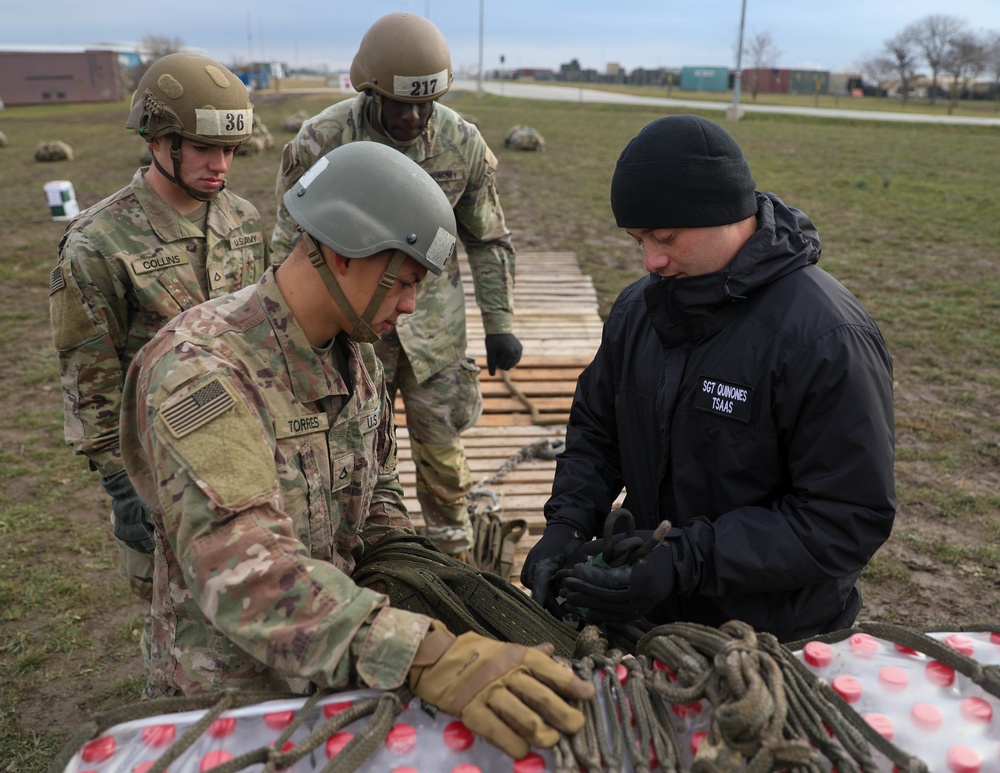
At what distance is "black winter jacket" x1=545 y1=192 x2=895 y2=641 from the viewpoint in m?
1.82

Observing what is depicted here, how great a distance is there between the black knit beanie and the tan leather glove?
40.7 inches

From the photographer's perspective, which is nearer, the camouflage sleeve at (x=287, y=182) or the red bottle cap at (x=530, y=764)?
the red bottle cap at (x=530, y=764)

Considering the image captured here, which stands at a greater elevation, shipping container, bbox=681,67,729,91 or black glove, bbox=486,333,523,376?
shipping container, bbox=681,67,729,91

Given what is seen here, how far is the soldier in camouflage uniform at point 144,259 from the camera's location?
2.79m

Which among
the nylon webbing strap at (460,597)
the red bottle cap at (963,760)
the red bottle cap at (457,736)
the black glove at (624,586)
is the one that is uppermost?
the red bottle cap at (963,760)

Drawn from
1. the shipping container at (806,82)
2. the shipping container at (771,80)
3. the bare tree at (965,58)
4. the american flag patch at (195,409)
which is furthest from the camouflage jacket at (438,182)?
the shipping container at (806,82)

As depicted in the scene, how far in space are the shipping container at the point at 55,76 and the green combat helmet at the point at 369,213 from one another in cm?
4679

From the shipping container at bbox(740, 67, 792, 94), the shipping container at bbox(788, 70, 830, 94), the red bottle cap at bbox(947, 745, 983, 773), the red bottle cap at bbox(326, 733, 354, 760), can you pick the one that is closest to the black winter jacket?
the red bottle cap at bbox(947, 745, 983, 773)

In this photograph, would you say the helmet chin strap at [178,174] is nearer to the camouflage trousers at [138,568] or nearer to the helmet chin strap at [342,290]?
the camouflage trousers at [138,568]

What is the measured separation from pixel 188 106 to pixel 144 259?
547 mm

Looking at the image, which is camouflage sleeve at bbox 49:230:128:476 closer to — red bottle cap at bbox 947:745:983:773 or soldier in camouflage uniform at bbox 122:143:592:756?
soldier in camouflage uniform at bbox 122:143:592:756

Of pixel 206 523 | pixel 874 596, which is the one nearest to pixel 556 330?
pixel 874 596

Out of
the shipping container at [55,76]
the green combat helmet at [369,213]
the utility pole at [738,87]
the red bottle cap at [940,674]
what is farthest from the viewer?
the shipping container at [55,76]

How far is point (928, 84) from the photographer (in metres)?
62.0
